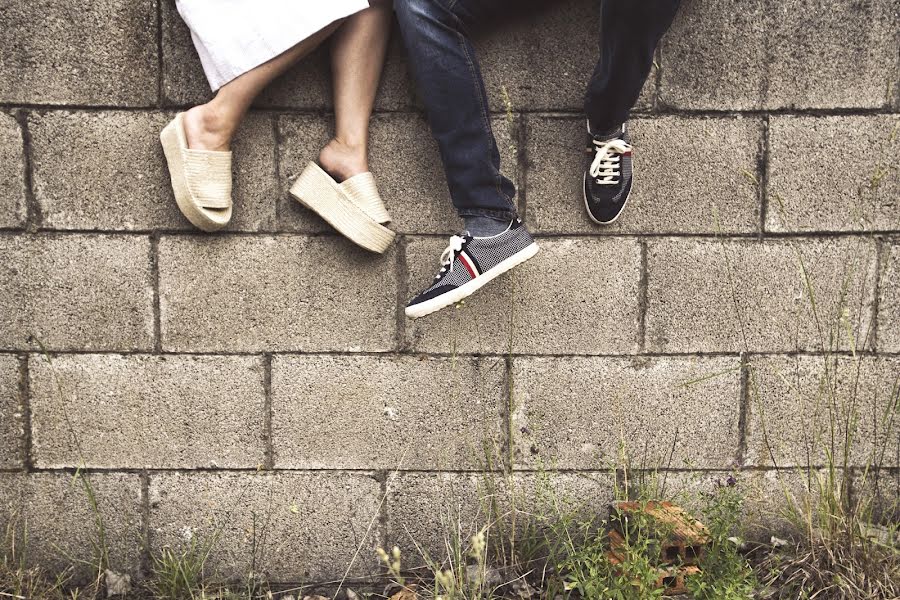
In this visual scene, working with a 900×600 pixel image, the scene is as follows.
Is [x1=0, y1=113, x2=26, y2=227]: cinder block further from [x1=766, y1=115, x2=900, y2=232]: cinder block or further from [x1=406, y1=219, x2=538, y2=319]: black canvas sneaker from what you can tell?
[x1=766, y1=115, x2=900, y2=232]: cinder block

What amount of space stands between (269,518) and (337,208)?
101 cm

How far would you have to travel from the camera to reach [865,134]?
2.11 metres

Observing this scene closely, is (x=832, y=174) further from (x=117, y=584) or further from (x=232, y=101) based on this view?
(x=117, y=584)

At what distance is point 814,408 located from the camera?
2.20 metres

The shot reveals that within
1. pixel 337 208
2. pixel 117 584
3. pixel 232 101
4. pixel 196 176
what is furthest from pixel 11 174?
pixel 117 584

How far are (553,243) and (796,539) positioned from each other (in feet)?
4.09

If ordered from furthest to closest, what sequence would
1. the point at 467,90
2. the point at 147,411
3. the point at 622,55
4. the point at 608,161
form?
the point at 147,411
the point at 608,161
the point at 467,90
the point at 622,55

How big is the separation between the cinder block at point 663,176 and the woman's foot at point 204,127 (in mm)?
914

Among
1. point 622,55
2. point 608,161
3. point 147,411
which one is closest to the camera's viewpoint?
point 622,55

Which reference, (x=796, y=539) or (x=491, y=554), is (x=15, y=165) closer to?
(x=491, y=554)

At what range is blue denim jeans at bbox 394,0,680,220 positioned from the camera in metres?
1.91

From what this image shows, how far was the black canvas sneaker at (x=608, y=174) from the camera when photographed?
2.03 meters

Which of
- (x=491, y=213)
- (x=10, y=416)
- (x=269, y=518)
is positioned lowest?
(x=269, y=518)

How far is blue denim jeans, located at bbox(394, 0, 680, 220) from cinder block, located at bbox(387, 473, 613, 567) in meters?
0.86
